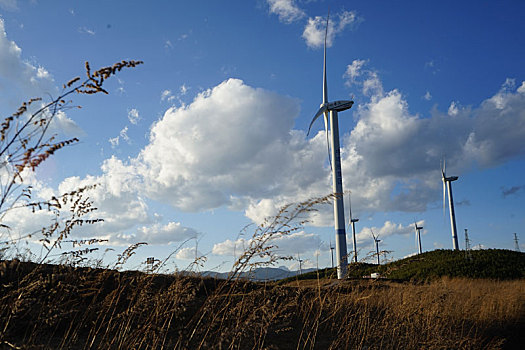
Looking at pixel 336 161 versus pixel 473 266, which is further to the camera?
pixel 473 266

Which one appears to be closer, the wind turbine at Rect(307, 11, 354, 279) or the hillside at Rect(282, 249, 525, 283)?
the wind turbine at Rect(307, 11, 354, 279)

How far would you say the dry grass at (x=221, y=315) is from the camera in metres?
3.38

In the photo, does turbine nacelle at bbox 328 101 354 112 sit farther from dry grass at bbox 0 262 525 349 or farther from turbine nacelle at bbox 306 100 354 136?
dry grass at bbox 0 262 525 349

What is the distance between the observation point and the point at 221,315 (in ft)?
16.2

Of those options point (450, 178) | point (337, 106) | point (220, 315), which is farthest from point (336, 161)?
point (450, 178)

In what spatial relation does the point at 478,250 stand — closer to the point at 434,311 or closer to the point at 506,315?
the point at 506,315

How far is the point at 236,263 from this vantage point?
137 inches

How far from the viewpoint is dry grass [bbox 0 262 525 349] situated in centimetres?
338

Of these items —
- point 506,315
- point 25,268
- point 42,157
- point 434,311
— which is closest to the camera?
point 42,157

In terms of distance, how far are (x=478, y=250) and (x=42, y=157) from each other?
123 ft

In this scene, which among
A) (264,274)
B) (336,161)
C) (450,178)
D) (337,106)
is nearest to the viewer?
(264,274)

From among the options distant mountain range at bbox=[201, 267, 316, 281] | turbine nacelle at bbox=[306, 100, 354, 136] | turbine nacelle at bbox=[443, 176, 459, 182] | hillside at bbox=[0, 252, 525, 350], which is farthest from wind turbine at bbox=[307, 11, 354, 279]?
turbine nacelle at bbox=[443, 176, 459, 182]

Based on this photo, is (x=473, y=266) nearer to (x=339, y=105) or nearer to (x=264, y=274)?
(x=339, y=105)

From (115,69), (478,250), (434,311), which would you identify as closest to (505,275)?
(478,250)
